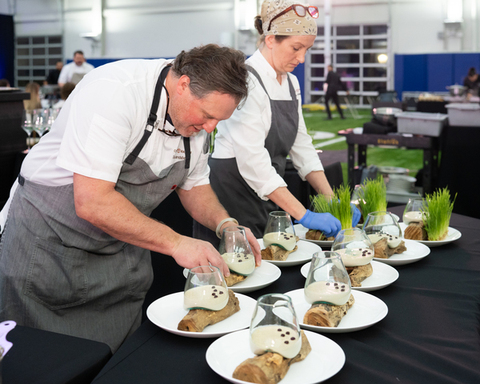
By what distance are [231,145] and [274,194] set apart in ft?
1.06

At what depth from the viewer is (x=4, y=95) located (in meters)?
2.95

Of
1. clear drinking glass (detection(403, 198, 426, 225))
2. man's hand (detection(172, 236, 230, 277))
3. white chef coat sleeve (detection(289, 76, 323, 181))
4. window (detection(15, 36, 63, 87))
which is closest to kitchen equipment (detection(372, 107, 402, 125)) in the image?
white chef coat sleeve (detection(289, 76, 323, 181))

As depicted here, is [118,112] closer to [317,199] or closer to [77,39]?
[317,199]

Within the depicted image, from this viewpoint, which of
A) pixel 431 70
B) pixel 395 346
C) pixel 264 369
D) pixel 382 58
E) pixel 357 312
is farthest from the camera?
pixel 382 58

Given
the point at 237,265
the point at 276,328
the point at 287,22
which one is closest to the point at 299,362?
the point at 276,328

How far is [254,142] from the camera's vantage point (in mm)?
1931

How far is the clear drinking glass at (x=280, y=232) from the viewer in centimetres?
152

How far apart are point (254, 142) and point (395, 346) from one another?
106cm

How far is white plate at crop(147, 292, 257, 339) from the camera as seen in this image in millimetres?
1051

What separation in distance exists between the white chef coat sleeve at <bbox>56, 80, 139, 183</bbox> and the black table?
431 mm

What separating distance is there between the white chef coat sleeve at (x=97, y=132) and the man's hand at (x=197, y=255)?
0.25m

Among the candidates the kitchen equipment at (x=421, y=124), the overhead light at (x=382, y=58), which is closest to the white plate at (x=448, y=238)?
the kitchen equipment at (x=421, y=124)

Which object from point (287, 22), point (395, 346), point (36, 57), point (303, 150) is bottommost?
point (395, 346)

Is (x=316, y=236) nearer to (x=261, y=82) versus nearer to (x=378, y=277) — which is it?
(x=378, y=277)
